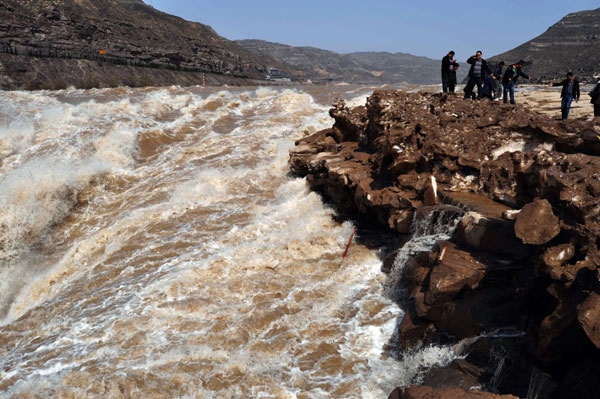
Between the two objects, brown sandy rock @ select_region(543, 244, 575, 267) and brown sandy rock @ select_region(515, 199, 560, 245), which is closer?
brown sandy rock @ select_region(543, 244, 575, 267)

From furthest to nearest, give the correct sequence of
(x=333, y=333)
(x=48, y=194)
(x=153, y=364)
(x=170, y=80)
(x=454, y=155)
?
(x=170, y=80) < (x=48, y=194) < (x=454, y=155) < (x=333, y=333) < (x=153, y=364)

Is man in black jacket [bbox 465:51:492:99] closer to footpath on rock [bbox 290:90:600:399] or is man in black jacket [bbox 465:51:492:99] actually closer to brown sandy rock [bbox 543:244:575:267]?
footpath on rock [bbox 290:90:600:399]

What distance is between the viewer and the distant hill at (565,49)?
123 feet

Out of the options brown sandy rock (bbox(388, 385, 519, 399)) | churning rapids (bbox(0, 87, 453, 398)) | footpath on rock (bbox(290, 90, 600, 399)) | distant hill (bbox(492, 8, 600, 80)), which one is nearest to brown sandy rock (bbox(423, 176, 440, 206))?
footpath on rock (bbox(290, 90, 600, 399))

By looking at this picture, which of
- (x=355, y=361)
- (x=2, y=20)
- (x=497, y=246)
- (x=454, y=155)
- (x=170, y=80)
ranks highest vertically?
(x=2, y=20)

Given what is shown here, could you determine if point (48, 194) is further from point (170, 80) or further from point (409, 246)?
point (170, 80)

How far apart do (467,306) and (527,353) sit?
95cm

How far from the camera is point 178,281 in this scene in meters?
6.80

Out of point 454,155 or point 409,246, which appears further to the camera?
point 454,155

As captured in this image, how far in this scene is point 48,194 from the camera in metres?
10.6

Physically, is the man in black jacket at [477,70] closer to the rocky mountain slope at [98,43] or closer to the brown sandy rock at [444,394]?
the brown sandy rock at [444,394]

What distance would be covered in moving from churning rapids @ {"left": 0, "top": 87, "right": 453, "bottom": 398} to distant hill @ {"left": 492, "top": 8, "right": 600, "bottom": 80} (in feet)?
114

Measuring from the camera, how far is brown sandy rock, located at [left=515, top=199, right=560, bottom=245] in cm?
400

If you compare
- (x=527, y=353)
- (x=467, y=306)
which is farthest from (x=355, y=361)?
(x=527, y=353)
